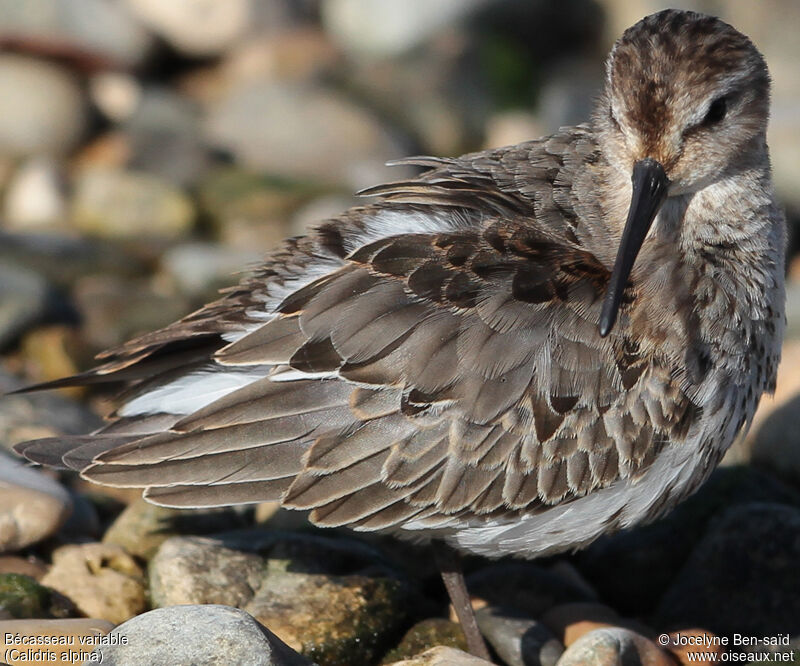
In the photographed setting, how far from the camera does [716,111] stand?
206 inches

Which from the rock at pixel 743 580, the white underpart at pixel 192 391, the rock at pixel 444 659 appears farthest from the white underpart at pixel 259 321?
the rock at pixel 743 580

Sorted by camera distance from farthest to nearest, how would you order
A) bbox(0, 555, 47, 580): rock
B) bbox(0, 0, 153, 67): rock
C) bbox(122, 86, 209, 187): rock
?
bbox(0, 0, 153, 67): rock, bbox(122, 86, 209, 187): rock, bbox(0, 555, 47, 580): rock

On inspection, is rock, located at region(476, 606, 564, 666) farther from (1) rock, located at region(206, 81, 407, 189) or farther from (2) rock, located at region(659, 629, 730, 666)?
(1) rock, located at region(206, 81, 407, 189)

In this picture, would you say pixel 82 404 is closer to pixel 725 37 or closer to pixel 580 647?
pixel 580 647

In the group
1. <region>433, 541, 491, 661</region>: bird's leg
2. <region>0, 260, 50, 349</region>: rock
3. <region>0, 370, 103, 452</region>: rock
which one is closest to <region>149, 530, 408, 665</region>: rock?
<region>433, 541, 491, 661</region>: bird's leg

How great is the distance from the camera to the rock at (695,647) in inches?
220

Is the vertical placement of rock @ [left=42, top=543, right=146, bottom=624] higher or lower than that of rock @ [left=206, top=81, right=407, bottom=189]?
lower

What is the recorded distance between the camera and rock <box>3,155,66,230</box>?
10359 mm

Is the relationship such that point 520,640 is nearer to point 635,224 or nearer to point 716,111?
point 635,224

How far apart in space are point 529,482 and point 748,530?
1521 millimetres

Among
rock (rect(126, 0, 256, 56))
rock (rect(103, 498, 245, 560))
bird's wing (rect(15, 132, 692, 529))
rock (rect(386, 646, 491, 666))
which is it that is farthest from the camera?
rock (rect(126, 0, 256, 56))

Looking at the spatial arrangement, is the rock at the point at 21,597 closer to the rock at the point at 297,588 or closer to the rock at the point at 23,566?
the rock at the point at 23,566

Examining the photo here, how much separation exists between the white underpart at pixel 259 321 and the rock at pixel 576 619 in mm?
1898

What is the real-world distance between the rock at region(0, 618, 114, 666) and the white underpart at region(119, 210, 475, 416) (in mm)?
1061
